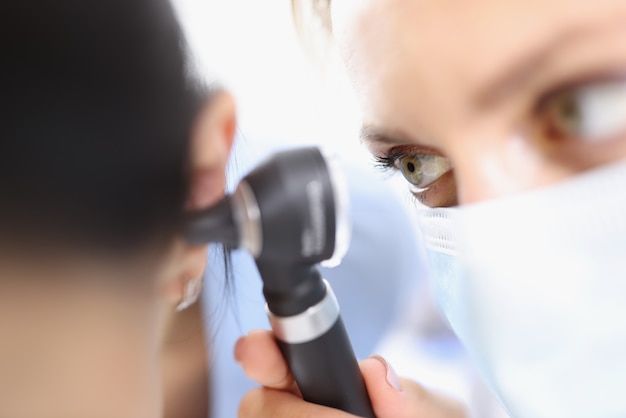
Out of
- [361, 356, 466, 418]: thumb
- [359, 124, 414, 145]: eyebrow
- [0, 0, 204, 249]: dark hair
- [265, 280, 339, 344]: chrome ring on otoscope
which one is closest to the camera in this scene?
[0, 0, 204, 249]: dark hair

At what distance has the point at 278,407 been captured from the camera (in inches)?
23.9

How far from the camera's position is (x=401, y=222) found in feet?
3.76

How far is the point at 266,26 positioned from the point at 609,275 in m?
0.56

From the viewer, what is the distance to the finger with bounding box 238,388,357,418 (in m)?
0.57

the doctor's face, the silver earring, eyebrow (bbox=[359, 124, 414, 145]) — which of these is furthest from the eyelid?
the silver earring

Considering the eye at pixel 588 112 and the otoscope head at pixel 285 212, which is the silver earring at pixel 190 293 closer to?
the otoscope head at pixel 285 212

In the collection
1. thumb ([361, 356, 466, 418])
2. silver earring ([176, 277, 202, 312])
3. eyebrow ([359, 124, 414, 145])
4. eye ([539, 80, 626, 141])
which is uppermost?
eyebrow ([359, 124, 414, 145])

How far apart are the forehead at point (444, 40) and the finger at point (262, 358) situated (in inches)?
11.9

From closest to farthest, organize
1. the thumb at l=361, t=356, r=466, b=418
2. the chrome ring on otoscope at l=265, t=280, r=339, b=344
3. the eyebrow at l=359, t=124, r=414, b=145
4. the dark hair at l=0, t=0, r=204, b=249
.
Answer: the dark hair at l=0, t=0, r=204, b=249 → the chrome ring on otoscope at l=265, t=280, r=339, b=344 → the thumb at l=361, t=356, r=466, b=418 → the eyebrow at l=359, t=124, r=414, b=145

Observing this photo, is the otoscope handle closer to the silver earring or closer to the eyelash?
the silver earring

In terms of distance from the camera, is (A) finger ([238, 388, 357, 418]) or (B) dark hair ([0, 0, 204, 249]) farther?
(A) finger ([238, 388, 357, 418])

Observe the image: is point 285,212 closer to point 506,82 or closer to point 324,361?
point 324,361

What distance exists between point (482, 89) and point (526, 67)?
0.15 ft

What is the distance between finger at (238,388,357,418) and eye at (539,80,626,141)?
14.6 inches
